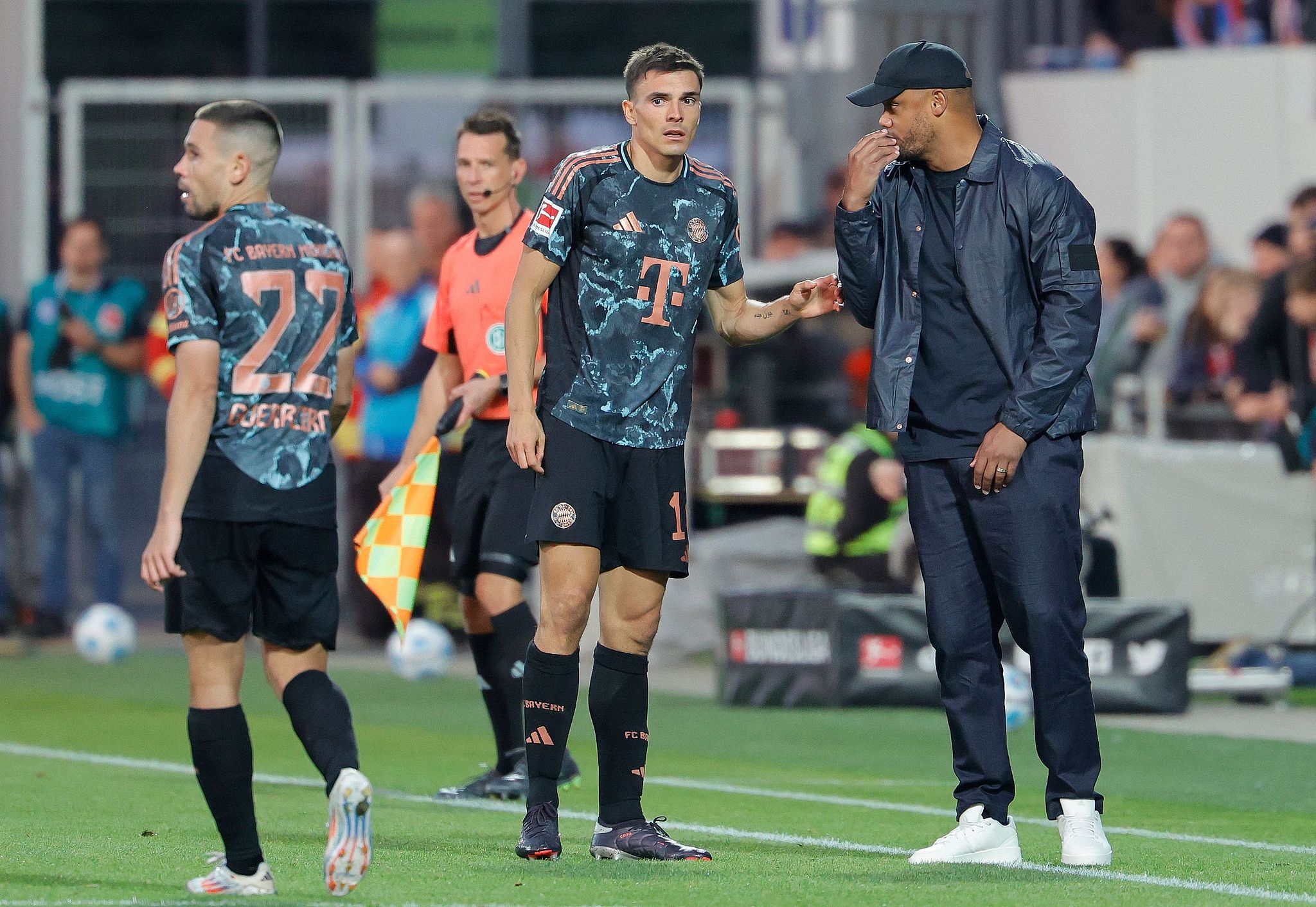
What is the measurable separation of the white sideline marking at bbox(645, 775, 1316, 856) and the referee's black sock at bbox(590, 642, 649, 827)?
55.0 inches

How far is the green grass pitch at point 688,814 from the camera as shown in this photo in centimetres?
568

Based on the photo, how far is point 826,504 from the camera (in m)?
12.6

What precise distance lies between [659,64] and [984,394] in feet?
4.03

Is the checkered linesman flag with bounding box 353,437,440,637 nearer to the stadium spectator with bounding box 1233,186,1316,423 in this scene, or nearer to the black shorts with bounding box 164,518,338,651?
the black shorts with bounding box 164,518,338,651

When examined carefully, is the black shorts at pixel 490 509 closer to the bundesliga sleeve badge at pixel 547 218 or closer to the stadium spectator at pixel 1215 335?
the bundesliga sleeve badge at pixel 547 218

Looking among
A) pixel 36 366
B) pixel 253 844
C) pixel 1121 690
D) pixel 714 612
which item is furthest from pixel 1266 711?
pixel 36 366

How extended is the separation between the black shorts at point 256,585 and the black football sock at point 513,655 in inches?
83.4

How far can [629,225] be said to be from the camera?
621 cm

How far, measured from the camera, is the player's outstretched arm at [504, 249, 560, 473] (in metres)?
6.17

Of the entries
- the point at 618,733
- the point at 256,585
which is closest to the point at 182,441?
the point at 256,585

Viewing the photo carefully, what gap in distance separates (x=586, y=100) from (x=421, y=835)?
33.6 feet

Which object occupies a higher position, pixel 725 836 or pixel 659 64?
pixel 659 64

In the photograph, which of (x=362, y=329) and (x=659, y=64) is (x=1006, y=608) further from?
(x=362, y=329)

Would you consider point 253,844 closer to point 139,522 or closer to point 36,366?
point 36,366
